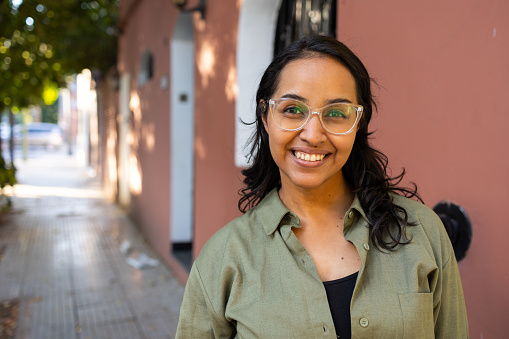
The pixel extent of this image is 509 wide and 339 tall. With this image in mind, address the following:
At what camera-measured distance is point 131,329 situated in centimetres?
455

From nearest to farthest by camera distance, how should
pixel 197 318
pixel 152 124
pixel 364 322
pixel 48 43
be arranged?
pixel 364 322, pixel 197 318, pixel 152 124, pixel 48 43

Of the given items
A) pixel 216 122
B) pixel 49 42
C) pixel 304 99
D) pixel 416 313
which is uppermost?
pixel 49 42

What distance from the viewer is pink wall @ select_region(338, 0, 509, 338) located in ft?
5.69

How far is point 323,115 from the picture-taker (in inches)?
57.1

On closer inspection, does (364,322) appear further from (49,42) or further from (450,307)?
(49,42)

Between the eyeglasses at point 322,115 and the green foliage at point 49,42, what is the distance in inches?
234

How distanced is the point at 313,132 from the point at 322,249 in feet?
1.27

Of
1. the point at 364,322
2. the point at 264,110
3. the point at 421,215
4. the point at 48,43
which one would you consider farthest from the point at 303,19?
the point at 48,43

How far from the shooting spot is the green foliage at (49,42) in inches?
303

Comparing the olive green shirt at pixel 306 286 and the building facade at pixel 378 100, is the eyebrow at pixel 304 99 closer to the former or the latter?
the olive green shirt at pixel 306 286

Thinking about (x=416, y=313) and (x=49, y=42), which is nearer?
(x=416, y=313)

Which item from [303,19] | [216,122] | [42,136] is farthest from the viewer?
[42,136]

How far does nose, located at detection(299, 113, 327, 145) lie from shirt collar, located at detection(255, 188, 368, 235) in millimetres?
258

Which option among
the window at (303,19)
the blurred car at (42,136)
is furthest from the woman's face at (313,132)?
the blurred car at (42,136)
